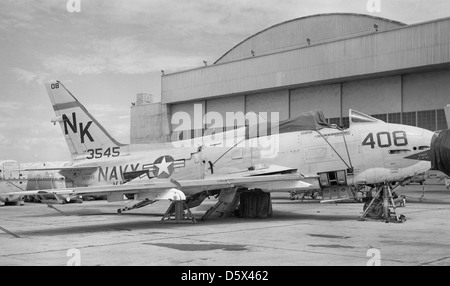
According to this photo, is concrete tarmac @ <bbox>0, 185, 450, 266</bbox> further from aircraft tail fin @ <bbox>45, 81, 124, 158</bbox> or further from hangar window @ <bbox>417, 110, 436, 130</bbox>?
hangar window @ <bbox>417, 110, 436, 130</bbox>

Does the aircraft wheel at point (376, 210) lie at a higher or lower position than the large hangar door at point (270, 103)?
lower

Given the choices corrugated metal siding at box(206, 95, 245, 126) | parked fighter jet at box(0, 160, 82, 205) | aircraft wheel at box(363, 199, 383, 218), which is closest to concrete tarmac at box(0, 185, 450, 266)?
aircraft wheel at box(363, 199, 383, 218)

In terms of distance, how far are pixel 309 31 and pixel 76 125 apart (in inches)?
1079

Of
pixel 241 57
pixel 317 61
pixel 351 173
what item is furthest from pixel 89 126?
pixel 241 57

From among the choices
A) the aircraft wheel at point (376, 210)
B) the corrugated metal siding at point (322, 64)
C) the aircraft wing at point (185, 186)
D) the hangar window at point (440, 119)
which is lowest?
the aircraft wheel at point (376, 210)

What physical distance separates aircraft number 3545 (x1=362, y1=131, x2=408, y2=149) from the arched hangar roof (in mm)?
24958

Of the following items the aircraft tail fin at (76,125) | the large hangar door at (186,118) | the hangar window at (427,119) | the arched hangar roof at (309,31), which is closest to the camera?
the aircraft tail fin at (76,125)

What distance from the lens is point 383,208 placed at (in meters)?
14.4

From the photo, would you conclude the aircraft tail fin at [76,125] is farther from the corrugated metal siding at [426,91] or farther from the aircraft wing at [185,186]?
the corrugated metal siding at [426,91]

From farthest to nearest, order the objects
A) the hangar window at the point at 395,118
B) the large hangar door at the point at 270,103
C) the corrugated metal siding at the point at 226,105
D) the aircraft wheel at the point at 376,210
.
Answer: the corrugated metal siding at the point at 226,105, the large hangar door at the point at 270,103, the hangar window at the point at 395,118, the aircraft wheel at the point at 376,210

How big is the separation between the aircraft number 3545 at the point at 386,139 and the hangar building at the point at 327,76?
20.6 m

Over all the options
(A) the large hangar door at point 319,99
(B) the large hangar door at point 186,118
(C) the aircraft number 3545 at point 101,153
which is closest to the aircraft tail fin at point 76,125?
(C) the aircraft number 3545 at point 101,153

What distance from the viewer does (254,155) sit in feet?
A: 50.2

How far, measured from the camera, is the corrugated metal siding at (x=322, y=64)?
32469 mm
